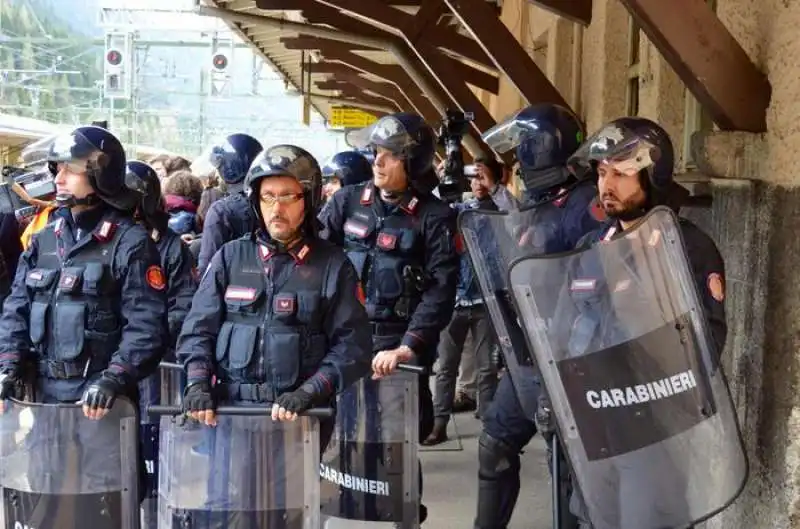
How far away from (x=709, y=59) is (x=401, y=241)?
1753 millimetres

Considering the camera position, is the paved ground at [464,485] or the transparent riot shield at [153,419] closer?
the transparent riot shield at [153,419]

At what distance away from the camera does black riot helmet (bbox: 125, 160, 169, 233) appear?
5086mm

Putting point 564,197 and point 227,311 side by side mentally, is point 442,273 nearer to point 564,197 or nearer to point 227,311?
point 564,197

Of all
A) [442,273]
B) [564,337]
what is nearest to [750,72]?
[564,337]

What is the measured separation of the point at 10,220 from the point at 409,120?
7.35 ft

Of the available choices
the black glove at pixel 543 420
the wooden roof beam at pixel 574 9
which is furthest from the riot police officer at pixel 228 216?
the wooden roof beam at pixel 574 9

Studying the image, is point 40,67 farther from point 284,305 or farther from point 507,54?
point 284,305

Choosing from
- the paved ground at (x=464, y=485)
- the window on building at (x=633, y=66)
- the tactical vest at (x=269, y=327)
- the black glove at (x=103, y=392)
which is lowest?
the paved ground at (x=464, y=485)

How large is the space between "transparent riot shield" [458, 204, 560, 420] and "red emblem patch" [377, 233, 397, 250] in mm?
950

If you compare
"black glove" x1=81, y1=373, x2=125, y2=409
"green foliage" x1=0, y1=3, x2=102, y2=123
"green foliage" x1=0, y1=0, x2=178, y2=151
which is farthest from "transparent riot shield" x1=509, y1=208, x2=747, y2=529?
"green foliage" x1=0, y1=3, x2=102, y2=123

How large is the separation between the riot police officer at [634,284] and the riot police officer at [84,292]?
64.0 inches

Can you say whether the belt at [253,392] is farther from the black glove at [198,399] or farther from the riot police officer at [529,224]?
the riot police officer at [529,224]

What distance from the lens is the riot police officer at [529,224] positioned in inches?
153

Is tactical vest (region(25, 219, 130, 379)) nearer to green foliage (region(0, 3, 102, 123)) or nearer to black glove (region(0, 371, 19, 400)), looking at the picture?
black glove (region(0, 371, 19, 400))
